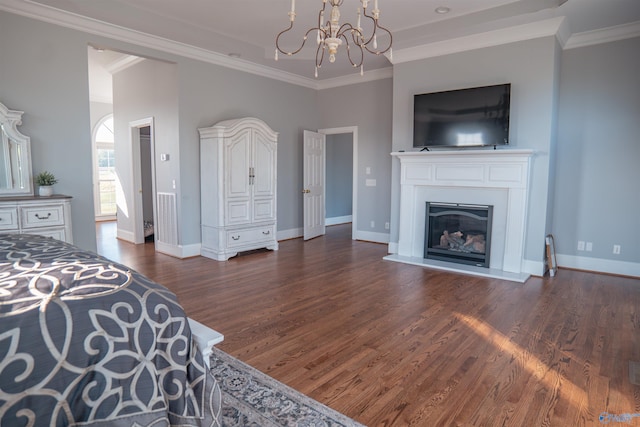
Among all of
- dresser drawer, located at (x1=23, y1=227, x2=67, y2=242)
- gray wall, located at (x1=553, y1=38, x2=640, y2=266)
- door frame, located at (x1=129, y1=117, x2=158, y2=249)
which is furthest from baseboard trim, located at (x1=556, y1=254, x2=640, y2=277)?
door frame, located at (x1=129, y1=117, x2=158, y2=249)

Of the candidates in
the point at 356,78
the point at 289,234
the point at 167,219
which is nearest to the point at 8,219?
the point at 167,219

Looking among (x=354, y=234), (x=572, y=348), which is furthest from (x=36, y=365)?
(x=354, y=234)

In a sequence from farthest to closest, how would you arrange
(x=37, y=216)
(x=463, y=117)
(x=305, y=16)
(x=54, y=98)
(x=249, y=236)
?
(x=249, y=236), (x=463, y=117), (x=305, y=16), (x=54, y=98), (x=37, y=216)

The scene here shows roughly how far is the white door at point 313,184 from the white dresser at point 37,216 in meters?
3.90

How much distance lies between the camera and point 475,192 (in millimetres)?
4895

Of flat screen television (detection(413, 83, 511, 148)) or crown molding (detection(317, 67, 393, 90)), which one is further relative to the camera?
crown molding (detection(317, 67, 393, 90))

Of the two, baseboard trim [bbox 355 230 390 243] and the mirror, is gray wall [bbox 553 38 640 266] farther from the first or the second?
the mirror

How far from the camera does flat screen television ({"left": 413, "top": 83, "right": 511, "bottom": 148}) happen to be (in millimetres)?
4625

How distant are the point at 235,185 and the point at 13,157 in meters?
2.48

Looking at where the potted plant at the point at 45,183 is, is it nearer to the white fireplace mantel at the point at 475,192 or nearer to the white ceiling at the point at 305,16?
the white ceiling at the point at 305,16

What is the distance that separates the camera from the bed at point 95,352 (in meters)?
1.11

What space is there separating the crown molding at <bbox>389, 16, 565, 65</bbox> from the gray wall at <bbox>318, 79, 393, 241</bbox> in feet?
3.66

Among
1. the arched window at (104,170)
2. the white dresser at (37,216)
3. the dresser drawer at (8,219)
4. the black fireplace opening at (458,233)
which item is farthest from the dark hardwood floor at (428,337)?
the arched window at (104,170)

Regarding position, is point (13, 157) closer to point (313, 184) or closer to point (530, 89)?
point (313, 184)
